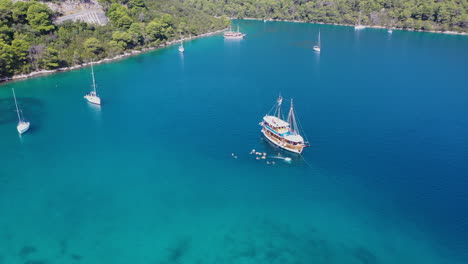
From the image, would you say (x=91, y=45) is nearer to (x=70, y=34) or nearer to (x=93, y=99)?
(x=70, y=34)

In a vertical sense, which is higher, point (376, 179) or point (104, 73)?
point (104, 73)

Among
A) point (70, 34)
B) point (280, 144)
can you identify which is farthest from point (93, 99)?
point (280, 144)

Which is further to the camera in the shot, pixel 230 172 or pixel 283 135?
pixel 283 135

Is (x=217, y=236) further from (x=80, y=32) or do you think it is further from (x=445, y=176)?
(x=80, y=32)

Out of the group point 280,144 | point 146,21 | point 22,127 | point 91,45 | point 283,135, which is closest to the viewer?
point 283,135

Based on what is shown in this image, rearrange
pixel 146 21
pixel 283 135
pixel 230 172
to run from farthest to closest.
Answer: pixel 146 21, pixel 283 135, pixel 230 172

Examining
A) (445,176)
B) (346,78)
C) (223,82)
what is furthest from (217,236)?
(346,78)
